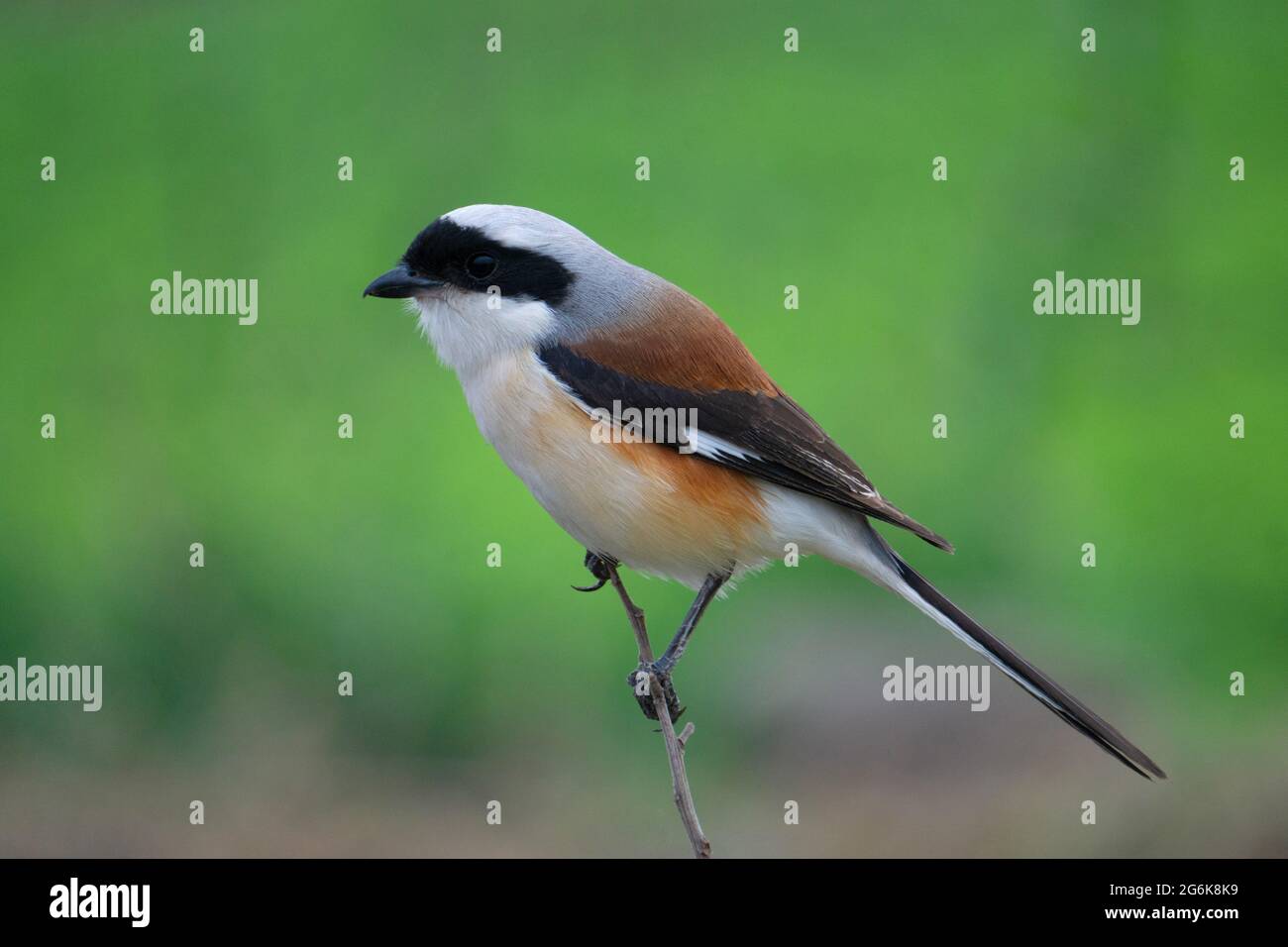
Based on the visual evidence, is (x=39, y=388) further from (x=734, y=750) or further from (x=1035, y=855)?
(x=1035, y=855)

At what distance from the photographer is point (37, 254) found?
263 inches

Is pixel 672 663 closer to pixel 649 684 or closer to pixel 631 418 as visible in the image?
pixel 649 684

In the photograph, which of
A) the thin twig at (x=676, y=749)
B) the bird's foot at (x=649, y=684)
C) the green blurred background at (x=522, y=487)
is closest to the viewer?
the thin twig at (x=676, y=749)

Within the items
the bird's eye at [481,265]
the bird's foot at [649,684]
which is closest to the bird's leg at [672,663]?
the bird's foot at [649,684]

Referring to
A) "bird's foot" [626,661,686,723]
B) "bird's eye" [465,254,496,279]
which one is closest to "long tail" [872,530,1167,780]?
"bird's foot" [626,661,686,723]

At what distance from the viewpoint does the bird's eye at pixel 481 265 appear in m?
3.18

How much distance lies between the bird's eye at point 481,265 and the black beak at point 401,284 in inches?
2.8

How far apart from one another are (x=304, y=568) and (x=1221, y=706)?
3360mm

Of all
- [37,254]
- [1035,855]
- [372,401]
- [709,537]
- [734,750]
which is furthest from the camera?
[37,254]

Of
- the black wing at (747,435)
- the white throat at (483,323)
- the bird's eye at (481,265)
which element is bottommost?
the black wing at (747,435)

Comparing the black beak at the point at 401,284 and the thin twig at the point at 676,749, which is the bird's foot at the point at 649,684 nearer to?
the thin twig at the point at 676,749

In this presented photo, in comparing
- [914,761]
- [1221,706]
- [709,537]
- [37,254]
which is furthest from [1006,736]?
[37,254]

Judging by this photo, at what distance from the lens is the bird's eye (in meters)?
3.18

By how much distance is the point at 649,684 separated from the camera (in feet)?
9.93
